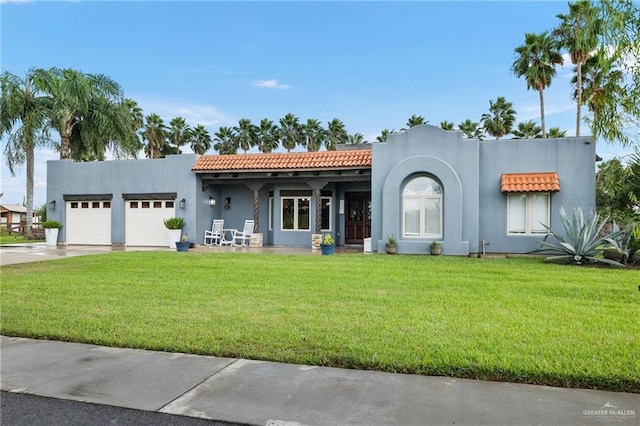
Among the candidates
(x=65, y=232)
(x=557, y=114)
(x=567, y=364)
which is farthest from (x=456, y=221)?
(x=557, y=114)

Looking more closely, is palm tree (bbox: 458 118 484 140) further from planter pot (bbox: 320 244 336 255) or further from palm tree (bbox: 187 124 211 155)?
palm tree (bbox: 187 124 211 155)

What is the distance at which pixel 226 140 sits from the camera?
49062mm

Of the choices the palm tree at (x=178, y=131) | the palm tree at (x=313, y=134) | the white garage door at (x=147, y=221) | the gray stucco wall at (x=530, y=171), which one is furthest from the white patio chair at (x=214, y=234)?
the palm tree at (x=313, y=134)

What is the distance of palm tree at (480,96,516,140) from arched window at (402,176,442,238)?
71.8 ft

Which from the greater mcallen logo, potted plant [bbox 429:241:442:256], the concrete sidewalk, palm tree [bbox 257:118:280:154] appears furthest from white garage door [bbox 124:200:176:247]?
palm tree [bbox 257:118:280:154]

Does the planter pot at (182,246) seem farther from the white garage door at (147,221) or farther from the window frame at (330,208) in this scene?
the window frame at (330,208)

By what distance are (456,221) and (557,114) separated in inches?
810

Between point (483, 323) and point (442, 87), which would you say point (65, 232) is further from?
point (483, 323)

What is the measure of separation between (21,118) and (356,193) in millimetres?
18775

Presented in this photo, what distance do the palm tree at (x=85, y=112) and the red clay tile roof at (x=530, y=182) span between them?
2066cm

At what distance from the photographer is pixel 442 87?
72.8 ft

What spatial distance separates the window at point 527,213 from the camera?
15.6 metres

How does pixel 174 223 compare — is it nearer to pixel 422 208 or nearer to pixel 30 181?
pixel 422 208

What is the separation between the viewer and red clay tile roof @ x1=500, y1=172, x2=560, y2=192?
14953mm
